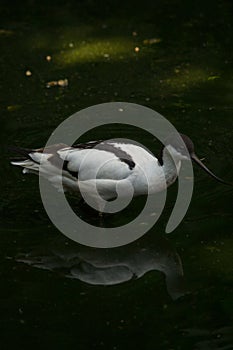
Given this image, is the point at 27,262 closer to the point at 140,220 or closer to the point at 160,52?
the point at 140,220

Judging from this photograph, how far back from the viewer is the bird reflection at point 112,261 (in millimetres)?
5500

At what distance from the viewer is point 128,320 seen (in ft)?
16.4

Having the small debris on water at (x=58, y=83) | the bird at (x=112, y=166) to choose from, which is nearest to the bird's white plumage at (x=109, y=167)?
the bird at (x=112, y=166)

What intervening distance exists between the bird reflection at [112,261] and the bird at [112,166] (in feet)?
1.36

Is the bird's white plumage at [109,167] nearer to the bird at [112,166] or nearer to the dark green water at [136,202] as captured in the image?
the bird at [112,166]

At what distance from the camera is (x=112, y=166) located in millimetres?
5953

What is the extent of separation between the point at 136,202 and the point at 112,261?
0.85 meters

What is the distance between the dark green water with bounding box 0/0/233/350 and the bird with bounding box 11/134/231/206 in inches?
11.8

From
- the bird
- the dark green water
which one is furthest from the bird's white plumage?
the dark green water

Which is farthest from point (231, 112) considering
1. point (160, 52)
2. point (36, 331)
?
point (36, 331)

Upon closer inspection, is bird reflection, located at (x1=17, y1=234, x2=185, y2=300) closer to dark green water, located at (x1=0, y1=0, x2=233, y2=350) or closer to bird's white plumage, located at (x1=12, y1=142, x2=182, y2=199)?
dark green water, located at (x1=0, y1=0, x2=233, y2=350)

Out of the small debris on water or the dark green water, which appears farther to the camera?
the small debris on water

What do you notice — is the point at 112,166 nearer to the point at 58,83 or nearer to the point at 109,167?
the point at 109,167

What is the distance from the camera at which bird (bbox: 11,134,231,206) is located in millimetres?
5946
